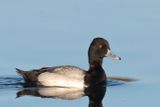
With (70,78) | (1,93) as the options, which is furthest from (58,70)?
(1,93)

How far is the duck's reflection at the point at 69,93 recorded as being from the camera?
15.5 m

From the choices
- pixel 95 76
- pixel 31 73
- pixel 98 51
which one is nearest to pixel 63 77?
pixel 31 73

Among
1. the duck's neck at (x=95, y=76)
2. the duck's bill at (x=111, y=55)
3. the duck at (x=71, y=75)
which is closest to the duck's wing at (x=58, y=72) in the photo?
the duck at (x=71, y=75)

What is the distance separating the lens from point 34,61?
17.3 metres

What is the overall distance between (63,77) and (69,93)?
2.10 feet

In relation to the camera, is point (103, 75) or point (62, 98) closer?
point (62, 98)

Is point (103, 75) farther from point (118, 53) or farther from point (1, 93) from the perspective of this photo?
point (1, 93)

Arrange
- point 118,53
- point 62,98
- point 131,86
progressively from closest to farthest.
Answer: point 62,98 < point 131,86 < point 118,53

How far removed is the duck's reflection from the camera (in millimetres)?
15500

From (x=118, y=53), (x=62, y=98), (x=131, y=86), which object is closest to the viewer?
(x=62, y=98)

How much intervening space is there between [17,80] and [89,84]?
1429mm

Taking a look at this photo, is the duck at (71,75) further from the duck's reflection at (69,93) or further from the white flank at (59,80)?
the duck's reflection at (69,93)

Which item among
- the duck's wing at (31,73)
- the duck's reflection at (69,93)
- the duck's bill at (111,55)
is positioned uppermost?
the duck's bill at (111,55)

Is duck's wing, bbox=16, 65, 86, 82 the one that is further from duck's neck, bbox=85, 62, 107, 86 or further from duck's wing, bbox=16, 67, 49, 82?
duck's neck, bbox=85, 62, 107, 86
